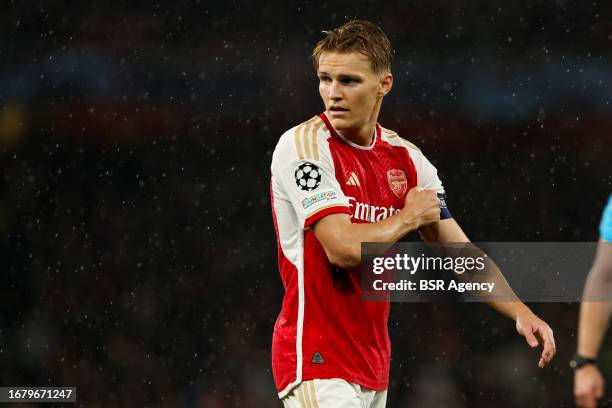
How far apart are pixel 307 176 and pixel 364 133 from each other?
0.35 meters

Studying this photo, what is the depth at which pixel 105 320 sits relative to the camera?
26.1 ft

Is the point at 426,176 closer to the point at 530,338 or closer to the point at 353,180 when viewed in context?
the point at 353,180

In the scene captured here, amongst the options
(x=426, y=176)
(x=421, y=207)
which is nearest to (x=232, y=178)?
(x=426, y=176)

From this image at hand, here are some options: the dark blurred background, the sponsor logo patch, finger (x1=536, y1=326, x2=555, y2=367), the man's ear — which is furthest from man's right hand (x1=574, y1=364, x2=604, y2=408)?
the dark blurred background

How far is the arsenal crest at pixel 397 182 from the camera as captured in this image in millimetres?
3848

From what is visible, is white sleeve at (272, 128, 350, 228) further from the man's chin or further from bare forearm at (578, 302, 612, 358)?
bare forearm at (578, 302, 612, 358)

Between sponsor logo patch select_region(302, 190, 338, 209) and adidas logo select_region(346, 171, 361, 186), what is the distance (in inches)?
6.3

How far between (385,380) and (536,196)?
4392mm

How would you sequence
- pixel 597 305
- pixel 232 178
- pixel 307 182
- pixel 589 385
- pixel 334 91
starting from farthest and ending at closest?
pixel 232 178 → pixel 334 91 → pixel 307 182 → pixel 589 385 → pixel 597 305

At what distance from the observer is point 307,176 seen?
362 centimetres

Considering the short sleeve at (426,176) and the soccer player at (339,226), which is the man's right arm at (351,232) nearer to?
the soccer player at (339,226)

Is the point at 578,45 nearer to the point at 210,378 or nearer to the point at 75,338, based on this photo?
the point at 210,378

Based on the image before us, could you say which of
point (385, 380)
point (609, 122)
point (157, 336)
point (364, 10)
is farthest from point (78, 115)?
point (385, 380)

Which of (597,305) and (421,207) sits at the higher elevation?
(421,207)
